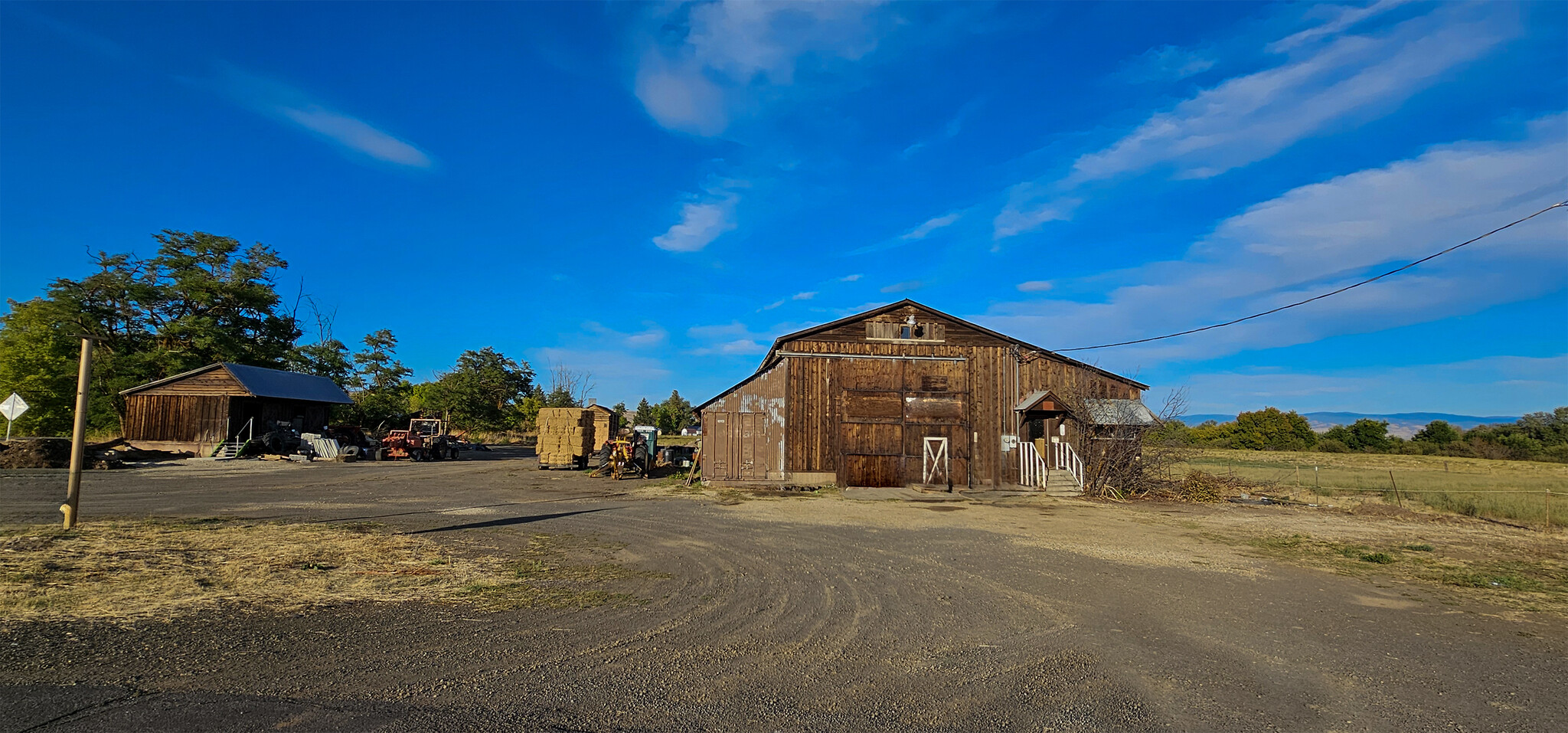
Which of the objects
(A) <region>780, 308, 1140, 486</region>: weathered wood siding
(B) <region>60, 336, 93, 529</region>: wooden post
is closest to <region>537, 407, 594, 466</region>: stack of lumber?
(A) <region>780, 308, 1140, 486</region>: weathered wood siding

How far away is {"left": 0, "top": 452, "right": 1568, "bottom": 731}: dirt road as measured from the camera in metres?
4.51

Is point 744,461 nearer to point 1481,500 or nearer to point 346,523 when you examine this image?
point 346,523

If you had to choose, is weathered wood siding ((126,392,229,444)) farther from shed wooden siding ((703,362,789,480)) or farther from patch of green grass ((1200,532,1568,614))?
patch of green grass ((1200,532,1568,614))

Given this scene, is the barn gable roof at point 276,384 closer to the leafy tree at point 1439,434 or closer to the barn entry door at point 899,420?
the barn entry door at point 899,420

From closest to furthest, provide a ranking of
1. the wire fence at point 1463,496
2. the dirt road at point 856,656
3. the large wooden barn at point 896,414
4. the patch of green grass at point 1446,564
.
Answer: the dirt road at point 856,656 → the patch of green grass at point 1446,564 → the wire fence at point 1463,496 → the large wooden barn at point 896,414

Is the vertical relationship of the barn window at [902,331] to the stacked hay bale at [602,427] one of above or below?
above

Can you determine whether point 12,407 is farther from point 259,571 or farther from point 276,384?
point 259,571

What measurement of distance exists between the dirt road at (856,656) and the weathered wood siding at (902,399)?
39.0 ft

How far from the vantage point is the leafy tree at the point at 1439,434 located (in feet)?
188

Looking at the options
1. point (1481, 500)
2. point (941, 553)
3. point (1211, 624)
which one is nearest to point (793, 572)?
point (941, 553)

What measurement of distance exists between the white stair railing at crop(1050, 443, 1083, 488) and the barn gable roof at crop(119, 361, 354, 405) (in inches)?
1436

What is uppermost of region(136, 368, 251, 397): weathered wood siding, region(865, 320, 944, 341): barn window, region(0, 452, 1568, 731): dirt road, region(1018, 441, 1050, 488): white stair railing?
region(865, 320, 944, 341): barn window

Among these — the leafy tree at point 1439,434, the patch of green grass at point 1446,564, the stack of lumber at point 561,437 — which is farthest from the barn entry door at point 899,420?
the leafy tree at point 1439,434

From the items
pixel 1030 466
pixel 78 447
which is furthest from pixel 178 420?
pixel 1030 466
